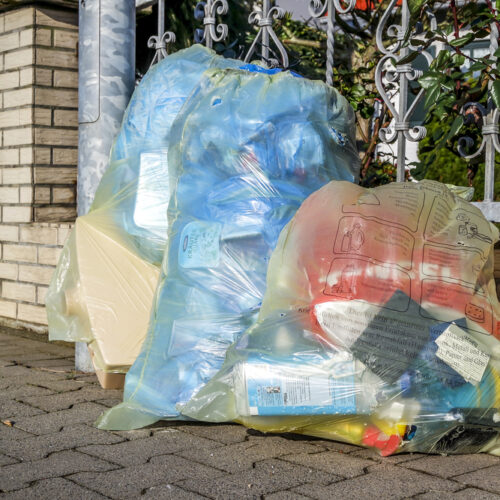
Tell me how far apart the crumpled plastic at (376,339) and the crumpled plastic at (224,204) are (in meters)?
0.18

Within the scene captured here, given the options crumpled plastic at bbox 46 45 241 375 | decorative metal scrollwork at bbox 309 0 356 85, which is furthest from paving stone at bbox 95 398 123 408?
decorative metal scrollwork at bbox 309 0 356 85

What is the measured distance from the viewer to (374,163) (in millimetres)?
4617

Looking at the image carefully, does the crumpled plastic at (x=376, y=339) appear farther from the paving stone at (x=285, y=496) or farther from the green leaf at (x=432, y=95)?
the green leaf at (x=432, y=95)

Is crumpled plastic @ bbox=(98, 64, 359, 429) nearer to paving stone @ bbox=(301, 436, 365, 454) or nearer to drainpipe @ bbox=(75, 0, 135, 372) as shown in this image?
paving stone @ bbox=(301, 436, 365, 454)

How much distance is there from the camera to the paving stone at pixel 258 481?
2.21 metres

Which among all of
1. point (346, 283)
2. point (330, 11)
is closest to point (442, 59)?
point (330, 11)

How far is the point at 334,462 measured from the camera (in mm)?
2475

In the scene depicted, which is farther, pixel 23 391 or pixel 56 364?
pixel 56 364

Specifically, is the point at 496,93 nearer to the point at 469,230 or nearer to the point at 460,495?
the point at 469,230

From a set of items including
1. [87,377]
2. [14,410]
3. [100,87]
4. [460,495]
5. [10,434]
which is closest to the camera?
[460,495]

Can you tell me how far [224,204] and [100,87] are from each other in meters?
1.37

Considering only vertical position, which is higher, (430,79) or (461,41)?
(461,41)

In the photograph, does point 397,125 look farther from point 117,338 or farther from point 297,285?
point 117,338

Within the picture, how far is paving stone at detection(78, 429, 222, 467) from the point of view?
8.30 ft
